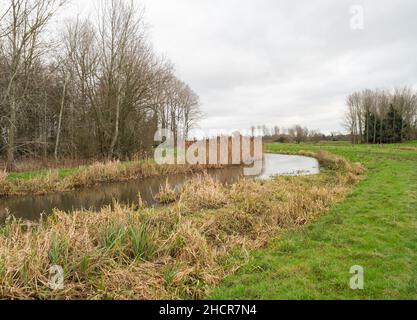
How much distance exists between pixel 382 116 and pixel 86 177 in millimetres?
50951

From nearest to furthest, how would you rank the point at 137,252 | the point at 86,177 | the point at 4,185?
the point at 137,252, the point at 4,185, the point at 86,177

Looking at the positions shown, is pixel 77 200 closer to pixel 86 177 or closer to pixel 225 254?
pixel 86 177

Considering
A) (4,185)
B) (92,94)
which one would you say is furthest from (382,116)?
(4,185)

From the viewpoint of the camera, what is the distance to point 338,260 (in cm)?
475

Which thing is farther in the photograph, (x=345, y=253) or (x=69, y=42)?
(x=69, y=42)

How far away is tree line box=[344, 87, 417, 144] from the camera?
47.8 metres

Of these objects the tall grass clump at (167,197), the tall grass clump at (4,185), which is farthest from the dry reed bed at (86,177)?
the tall grass clump at (167,197)

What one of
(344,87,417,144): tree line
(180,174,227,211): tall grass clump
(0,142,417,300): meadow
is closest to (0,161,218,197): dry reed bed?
(180,174,227,211): tall grass clump

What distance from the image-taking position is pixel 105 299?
147 inches

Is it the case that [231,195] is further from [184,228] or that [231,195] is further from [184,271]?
[184,271]

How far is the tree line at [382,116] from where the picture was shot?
4784cm

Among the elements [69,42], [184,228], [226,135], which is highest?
[69,42]

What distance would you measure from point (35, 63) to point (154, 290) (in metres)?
18.8

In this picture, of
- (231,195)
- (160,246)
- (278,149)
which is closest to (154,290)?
(160,246)
